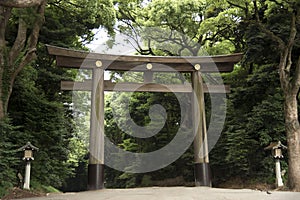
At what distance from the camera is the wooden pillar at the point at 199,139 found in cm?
927

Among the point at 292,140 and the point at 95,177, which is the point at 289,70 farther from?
the point at 95,177

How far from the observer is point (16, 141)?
911cm

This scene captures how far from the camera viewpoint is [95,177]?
8.66m

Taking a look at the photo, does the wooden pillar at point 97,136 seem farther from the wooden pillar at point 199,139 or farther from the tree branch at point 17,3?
the tree branch at point 17,3

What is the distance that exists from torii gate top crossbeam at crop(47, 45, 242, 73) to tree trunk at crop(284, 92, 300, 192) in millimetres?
2119

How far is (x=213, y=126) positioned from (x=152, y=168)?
4.05m

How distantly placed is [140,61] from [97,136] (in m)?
2.74

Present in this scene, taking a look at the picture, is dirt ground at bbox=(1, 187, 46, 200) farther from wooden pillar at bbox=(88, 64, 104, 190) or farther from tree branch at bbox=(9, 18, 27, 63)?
tree branch at bbox=(9, 18, 27, 63)

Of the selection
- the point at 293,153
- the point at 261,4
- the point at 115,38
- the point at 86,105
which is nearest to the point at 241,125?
the point at 293,153

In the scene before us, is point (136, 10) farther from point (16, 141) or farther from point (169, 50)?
point (16, 141)

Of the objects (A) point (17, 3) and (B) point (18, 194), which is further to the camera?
(B) point (18, 194)

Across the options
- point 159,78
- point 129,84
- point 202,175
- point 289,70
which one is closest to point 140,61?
point 129,84

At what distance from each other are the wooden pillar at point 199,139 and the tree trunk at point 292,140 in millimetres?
2323

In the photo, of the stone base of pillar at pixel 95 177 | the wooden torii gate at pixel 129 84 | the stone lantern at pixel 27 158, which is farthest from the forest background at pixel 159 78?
the stone base of pillar at pixel 95 177
